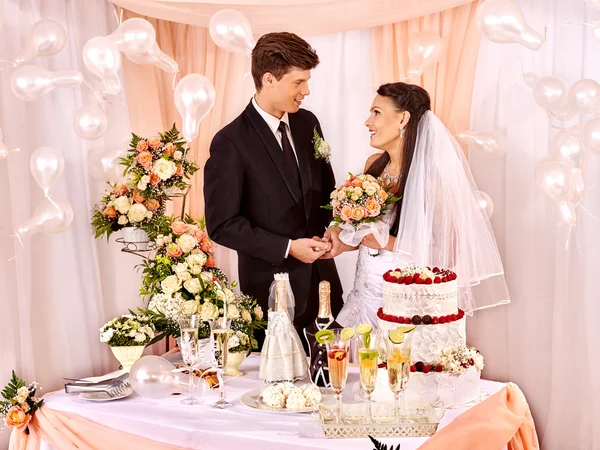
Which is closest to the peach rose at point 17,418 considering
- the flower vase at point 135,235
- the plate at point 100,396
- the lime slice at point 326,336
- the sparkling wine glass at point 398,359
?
the plate at point 100,396

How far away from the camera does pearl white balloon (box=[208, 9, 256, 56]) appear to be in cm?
384

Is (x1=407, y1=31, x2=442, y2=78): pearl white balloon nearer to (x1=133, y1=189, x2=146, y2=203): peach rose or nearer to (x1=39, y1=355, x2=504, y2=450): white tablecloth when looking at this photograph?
(x1=133, y1=189, x2=146, y2=203): peach rose

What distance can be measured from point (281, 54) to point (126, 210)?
1.18m

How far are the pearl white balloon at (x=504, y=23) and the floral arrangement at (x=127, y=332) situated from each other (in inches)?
85.2

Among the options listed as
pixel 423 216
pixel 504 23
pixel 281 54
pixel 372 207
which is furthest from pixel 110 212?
pixel 504 23

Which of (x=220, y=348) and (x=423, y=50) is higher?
(x=423, y=50)

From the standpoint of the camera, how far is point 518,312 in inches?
167

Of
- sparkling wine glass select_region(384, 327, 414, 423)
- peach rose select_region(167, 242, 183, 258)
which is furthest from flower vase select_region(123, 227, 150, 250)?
sparkling wine glass select_region(384, 327, 414, 423)

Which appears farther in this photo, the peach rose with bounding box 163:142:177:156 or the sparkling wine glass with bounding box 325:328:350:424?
the peach rose with bounding box 163:142:177:156

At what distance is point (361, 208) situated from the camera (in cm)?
358

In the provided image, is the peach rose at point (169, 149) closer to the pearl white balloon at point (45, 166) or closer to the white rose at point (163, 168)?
the white rose at point (163, 168)

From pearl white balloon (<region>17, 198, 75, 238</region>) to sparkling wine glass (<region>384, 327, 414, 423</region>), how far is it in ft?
5.97

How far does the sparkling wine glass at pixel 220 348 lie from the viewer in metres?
2.92

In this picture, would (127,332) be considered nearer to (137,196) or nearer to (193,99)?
(137,196)
